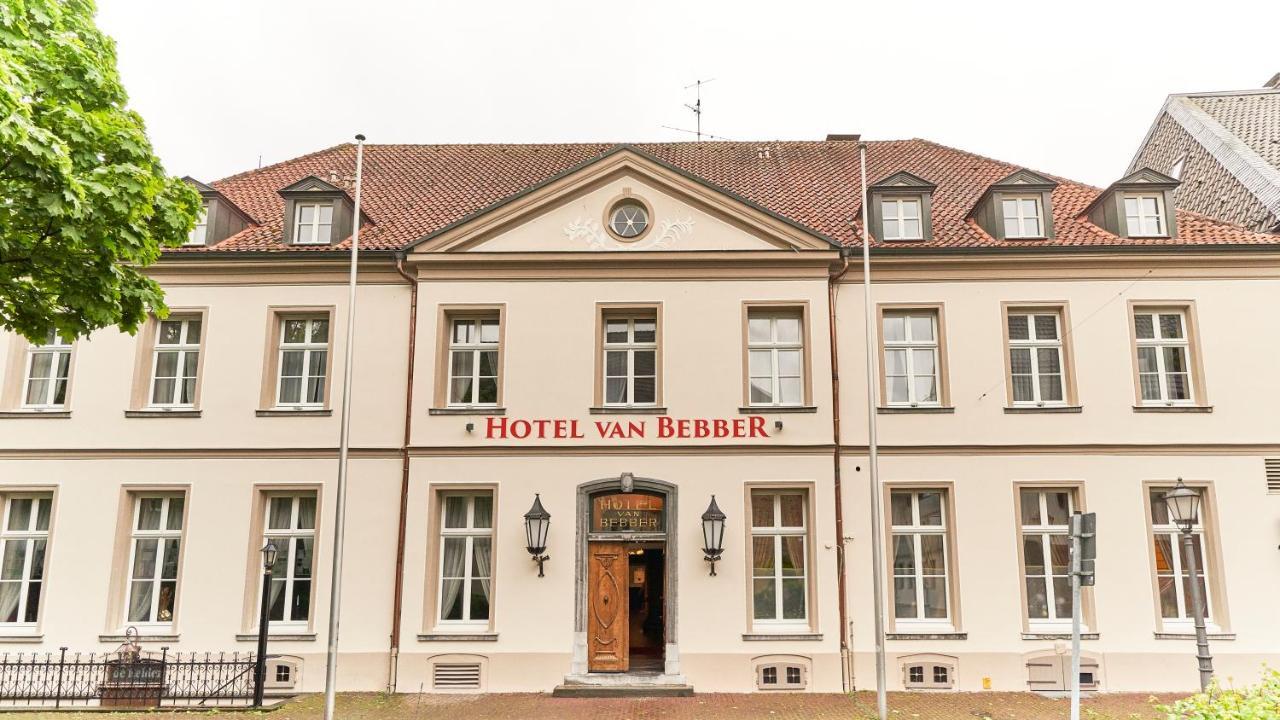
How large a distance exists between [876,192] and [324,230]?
1051 cm

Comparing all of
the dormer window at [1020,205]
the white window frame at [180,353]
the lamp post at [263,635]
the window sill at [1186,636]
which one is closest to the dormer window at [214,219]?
the white window frame at [180,353]

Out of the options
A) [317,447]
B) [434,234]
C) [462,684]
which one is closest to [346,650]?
[462,684]

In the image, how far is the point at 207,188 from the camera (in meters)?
16.3

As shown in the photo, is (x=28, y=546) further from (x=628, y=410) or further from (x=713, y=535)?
(x=713, y=535)

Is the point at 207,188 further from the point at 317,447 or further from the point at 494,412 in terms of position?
the point at 494,412

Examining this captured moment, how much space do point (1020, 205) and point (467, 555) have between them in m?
12.0

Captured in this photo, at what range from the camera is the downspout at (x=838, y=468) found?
14.2 metres

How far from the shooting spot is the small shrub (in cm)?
568

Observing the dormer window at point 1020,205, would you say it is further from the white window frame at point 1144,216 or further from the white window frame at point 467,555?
the white window frame at point 467,555

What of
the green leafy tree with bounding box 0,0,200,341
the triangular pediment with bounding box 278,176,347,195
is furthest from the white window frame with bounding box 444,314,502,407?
the green leafy tree with bounding box 0,0,200,341

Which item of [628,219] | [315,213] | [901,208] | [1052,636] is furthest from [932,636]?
[315,213]

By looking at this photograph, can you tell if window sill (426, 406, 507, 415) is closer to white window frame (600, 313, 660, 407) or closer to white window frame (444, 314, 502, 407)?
white window frame (444, 314, 502, 407)

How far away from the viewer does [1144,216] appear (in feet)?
52.9

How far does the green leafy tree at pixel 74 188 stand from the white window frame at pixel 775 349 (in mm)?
9042
